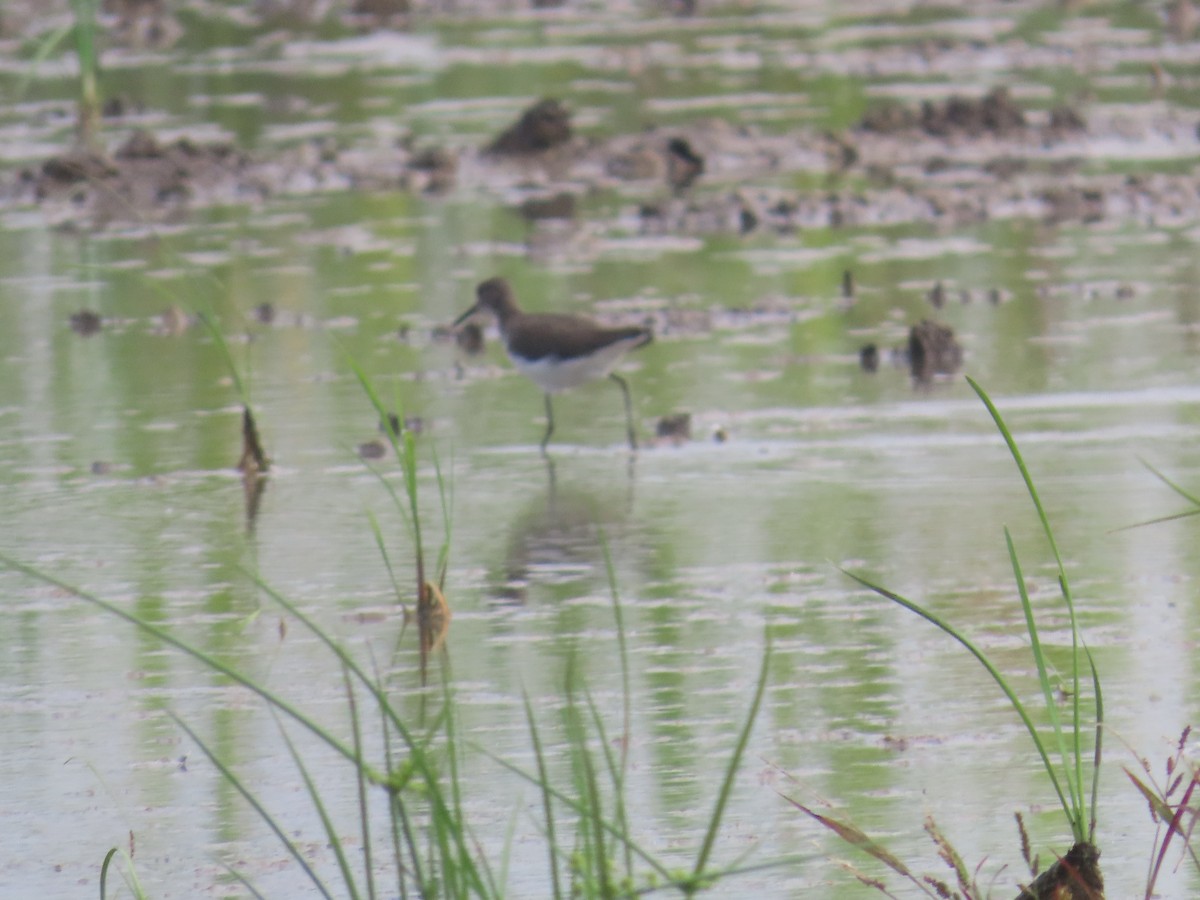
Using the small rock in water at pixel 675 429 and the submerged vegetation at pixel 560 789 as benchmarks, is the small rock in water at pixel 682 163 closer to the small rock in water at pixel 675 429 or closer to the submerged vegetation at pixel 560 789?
the small rock in water at pixel 675 429

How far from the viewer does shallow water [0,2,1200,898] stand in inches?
203

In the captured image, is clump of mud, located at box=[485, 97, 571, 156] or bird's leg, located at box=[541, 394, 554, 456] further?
clump of mud, located at box=[485, 97, 571, 156]

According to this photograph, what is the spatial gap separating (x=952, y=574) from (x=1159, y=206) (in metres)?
7.09

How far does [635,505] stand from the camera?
770cm

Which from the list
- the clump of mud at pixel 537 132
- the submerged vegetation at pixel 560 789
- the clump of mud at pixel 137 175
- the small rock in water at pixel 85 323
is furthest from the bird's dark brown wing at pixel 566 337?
the clump of mud at pixel 537 132

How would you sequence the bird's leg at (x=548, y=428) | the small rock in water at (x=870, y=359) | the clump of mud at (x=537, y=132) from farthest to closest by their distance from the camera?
the clump of mud at (x=537, y=132), the small rock in water at (x=870, y=359), the bird's leg at (x=548, y=428)

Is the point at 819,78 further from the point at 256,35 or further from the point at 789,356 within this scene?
the point at 789,356

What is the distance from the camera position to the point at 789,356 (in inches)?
392

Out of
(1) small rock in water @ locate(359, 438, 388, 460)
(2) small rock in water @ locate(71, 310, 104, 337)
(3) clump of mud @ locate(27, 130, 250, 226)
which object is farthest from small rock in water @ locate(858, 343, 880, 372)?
(3) clump of mud @ locate(27, 130, 250, 226)

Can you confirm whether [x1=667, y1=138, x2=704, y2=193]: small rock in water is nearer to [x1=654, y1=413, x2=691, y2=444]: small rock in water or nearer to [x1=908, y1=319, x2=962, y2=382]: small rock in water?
[x1=908, y1=319, x2=962, y2=382]: small rock in water

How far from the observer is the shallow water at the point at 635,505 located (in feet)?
16.9

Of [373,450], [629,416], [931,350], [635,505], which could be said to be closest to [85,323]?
[373,450]

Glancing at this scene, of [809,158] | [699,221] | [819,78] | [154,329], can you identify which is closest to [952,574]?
[154,329]

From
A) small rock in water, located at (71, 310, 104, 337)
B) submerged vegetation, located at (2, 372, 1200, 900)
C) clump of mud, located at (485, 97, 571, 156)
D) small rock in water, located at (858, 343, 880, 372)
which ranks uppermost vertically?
clump of mud, located at (485, 97, 571, 156)
